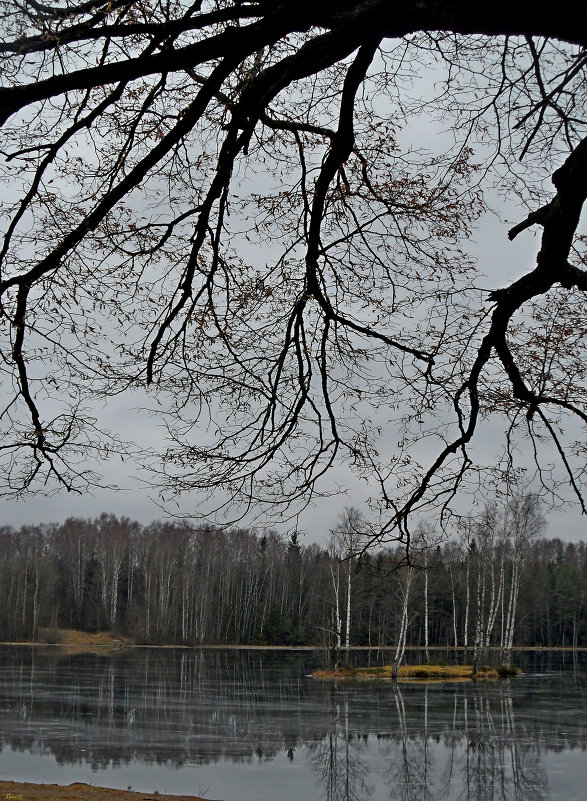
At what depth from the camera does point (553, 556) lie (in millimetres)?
86875

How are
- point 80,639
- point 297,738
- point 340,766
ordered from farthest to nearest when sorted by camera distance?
point 80,639 < point 297,738 < point 340,766

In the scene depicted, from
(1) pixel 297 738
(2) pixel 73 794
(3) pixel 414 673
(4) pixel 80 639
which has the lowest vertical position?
(4) pixel 80 639

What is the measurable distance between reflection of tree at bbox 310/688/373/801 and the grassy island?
50.7ft

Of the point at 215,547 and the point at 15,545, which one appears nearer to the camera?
the point at 215,547

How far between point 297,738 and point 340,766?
8.96 feet

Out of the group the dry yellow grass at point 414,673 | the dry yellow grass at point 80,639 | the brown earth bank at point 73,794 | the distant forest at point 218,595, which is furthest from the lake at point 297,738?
the dry yellow grass at point 80,639

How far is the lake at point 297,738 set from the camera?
1322cm

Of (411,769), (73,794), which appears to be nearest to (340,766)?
(411,769)

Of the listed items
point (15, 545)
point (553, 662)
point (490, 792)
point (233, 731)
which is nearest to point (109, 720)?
point (233, 731)

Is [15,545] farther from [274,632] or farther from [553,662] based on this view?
[553,662]

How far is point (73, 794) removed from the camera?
1066cm

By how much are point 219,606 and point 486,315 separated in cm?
6267

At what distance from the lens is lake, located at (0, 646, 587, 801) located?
43.4 ft

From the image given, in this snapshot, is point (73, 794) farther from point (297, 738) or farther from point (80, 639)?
point (80, 639)
